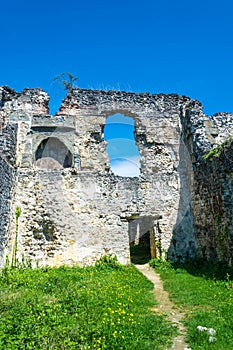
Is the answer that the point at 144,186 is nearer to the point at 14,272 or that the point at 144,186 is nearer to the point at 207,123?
the point at 207,123

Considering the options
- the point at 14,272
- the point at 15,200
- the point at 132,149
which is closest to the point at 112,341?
the point at 14,272

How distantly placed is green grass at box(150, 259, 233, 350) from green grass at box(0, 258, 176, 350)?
52 cm

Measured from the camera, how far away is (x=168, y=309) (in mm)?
6785

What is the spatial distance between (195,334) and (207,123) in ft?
32.7

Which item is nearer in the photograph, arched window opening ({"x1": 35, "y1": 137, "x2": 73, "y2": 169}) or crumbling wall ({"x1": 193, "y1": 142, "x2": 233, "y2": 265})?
crumbling wall ({"x1": 193, "y1": 142, "x2": 233, "y2": 265})

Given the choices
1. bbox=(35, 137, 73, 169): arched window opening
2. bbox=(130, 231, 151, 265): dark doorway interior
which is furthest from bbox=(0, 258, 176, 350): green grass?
bbox=(35, 137, 73, 169): arched window opening

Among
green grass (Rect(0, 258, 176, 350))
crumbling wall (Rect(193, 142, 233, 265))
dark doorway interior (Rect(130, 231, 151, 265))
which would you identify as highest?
crumbling wall (Rect(193, 142, 233, 265))

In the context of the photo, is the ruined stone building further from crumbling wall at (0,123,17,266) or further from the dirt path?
the dirt path

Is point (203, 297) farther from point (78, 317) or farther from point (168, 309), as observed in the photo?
point (78, 317)

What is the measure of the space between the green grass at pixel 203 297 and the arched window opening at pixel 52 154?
5.81m

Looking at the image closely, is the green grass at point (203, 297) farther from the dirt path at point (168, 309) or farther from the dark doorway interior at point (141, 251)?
the dark doorway interior at point (141, 251)

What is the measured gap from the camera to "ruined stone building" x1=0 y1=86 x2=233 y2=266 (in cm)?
1105

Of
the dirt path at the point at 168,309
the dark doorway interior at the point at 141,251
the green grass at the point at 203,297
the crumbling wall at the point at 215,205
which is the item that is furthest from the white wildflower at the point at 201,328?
the dark doorway interior at the point at 141,251

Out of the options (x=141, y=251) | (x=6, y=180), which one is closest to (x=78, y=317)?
(x=6, y=180)
